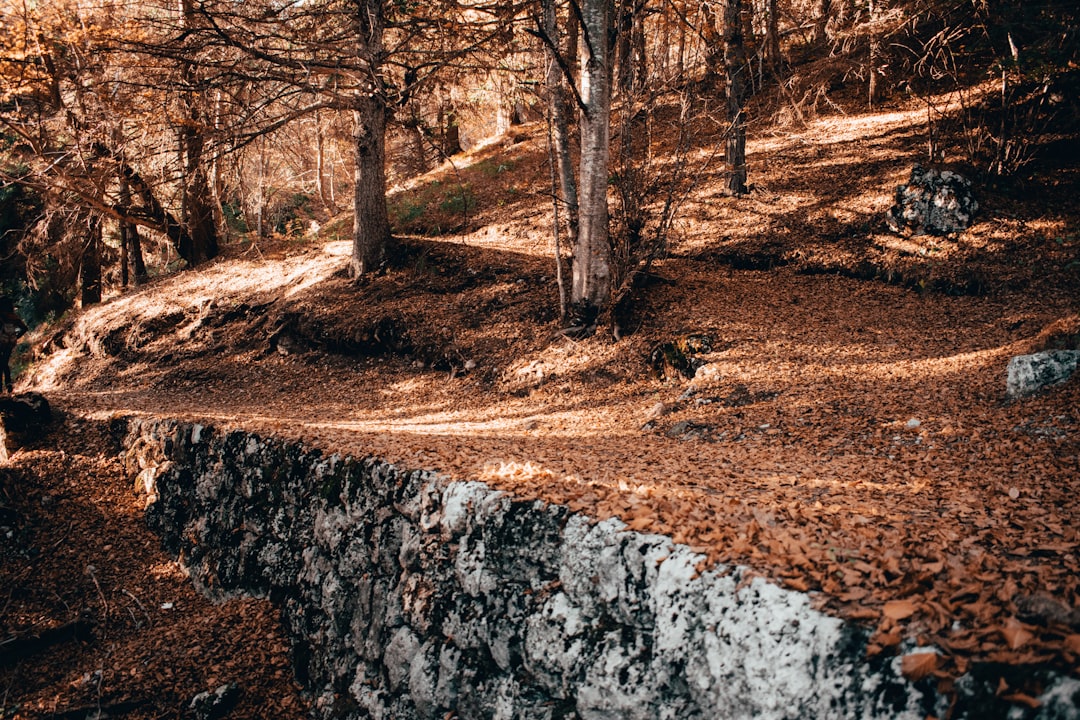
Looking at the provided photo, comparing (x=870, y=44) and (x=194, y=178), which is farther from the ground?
(x=870, y=44)

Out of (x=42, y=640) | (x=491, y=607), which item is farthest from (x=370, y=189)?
(x=491, y=607)

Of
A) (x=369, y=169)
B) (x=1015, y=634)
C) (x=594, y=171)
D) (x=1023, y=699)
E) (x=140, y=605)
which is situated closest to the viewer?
(x=1023, y=699)

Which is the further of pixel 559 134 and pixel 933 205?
pixel 933 205

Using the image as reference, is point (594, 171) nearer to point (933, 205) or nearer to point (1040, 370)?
point (1040, 370)

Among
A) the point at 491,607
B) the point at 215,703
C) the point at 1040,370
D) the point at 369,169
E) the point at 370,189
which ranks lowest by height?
the point at 215,703

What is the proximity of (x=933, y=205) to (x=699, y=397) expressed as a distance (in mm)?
6114

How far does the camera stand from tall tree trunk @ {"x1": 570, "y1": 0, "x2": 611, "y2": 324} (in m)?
8.21

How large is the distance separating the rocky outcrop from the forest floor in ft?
0.74

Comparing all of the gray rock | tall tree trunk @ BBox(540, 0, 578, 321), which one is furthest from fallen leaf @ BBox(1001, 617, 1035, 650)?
tall tree trunk @ BBox(540, 0, 578, 321)

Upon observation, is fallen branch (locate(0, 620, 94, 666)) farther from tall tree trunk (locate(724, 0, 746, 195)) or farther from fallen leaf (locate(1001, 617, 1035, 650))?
tall tree trunk (locate(724, 0, 746, 195))

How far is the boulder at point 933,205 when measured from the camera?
9.85 meters

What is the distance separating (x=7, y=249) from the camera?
Answer: 57.6 ft

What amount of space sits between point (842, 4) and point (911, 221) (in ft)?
15.4

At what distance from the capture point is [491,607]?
479cm
